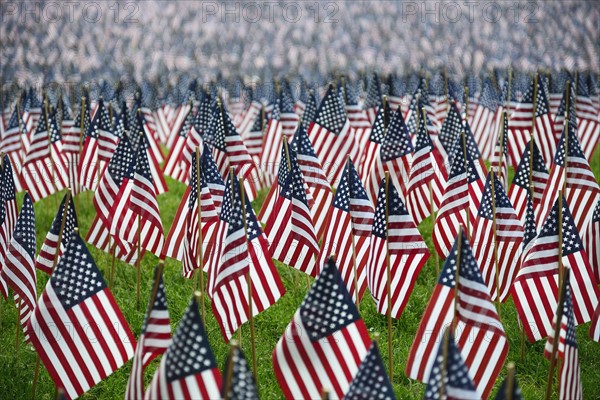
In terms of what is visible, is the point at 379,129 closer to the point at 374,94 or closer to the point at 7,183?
the point at 374,94

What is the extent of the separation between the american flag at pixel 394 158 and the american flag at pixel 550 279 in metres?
3.26

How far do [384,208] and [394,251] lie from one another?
0.43 meters

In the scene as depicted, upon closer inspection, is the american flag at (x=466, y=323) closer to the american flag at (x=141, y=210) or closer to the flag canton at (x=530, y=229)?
the flag canton at (x=530, y=229)

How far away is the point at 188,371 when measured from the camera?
5.26 m

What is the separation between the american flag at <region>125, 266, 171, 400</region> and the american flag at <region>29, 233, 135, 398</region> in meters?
0.78

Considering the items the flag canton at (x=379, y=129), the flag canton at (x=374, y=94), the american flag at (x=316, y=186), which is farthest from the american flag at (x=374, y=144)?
the flag canton at (x=374, y=94)

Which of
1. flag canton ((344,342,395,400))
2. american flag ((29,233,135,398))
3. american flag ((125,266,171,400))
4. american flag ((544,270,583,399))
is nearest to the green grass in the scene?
american flag ((29,233,135,398))

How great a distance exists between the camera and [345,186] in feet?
26.5

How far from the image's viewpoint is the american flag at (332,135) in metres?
12.0

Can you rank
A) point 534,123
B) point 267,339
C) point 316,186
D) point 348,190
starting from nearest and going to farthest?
point 348,190 → point 267,339 → point 316,186 → point 534,123

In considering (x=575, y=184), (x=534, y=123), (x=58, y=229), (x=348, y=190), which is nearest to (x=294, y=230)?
(x=348, y=190)

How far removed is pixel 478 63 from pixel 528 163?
A: 24.4 metres

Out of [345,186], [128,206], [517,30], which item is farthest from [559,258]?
[517,30]

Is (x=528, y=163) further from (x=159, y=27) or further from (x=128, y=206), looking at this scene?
(x=159, y=27)
